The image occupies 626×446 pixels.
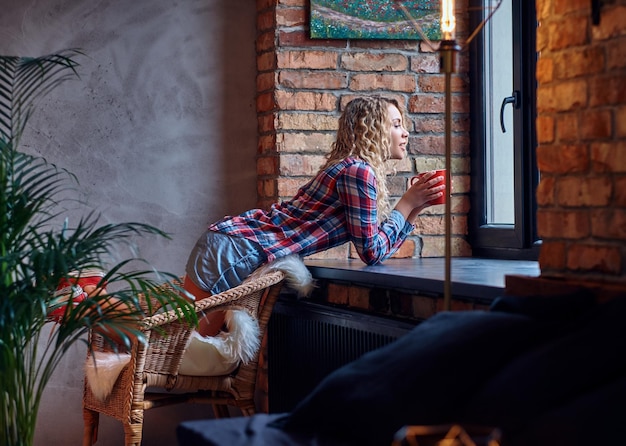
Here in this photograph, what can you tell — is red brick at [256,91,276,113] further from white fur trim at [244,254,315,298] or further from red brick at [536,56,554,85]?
red brick at [536,56,554,85]

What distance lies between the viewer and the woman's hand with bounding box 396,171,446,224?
3391mm

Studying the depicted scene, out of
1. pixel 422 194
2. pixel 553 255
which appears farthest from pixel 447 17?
pixel 422 194

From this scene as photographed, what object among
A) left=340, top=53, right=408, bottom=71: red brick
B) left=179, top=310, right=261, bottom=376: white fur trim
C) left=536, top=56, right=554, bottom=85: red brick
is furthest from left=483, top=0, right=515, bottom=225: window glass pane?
left=536, top=56, right=554, bottom=85: red brick

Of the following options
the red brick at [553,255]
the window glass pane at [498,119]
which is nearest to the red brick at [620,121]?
the red brick at [553,255]

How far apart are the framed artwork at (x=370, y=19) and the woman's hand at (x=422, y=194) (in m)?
0.71

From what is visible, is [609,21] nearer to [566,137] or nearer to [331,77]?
[566,137]

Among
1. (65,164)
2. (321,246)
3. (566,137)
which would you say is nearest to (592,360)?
(566,137)

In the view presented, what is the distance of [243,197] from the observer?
3963 millimetres

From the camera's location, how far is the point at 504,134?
12.4 feet

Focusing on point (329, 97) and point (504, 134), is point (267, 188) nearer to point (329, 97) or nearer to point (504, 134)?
point (329, 97)

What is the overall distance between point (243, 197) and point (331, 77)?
62cm

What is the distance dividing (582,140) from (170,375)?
1636 millimetres

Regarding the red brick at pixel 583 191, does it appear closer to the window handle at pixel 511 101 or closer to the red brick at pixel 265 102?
the window handle at pixel 511 101

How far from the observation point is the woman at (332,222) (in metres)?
3.31
